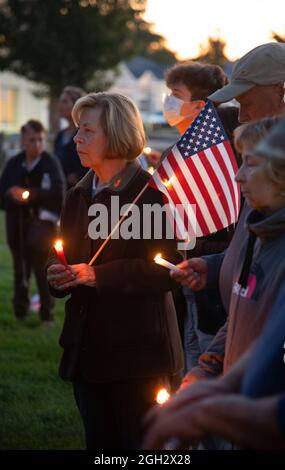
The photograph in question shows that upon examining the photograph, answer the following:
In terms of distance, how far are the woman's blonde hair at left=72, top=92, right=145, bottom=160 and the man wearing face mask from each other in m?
0.53

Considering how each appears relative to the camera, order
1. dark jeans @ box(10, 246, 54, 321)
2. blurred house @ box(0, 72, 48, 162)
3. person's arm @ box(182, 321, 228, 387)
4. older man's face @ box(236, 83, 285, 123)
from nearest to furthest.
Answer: person's arm @ box(182, 321, 228, 387)
older man's face @ box(236, 83, 285, 123)
dark jeans @ box(10, 246, 54, 321)
blurred house @ box(0, 72, 48, 162)

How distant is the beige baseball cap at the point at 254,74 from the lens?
13.8ft

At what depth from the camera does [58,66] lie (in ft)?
137

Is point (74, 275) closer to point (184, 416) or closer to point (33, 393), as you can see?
point (184, 416)

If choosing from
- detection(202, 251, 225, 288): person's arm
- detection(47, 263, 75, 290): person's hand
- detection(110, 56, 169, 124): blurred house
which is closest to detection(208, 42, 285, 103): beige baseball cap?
detection(202, 251, 225, 288): person's arm

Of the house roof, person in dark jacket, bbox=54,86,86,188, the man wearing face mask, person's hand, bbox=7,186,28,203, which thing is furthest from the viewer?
the house roof

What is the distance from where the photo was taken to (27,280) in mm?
9312

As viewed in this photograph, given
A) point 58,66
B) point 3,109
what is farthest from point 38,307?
point 3,109

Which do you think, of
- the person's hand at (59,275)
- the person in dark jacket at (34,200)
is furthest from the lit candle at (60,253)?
the person in dark jacket at (34,200)

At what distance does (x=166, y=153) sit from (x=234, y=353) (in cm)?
173

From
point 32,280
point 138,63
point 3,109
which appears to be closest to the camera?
point 32,280

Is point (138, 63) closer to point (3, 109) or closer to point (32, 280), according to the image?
point (3, 109)

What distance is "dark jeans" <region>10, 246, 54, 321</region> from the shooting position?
353 inches

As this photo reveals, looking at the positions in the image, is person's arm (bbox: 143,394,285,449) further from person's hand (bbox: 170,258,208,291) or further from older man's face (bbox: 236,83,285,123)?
older man's face (bbox: 236,83,285,123)
